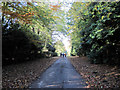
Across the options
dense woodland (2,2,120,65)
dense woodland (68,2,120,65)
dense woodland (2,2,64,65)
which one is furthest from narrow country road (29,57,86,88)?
dense woodland (68,2,120,65)

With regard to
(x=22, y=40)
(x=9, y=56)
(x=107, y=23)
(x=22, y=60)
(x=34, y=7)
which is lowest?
(x=22, y=60)

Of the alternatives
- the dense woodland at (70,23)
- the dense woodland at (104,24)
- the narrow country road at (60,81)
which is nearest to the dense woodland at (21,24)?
the dense woodland at (70,23)

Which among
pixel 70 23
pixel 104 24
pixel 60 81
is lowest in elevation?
pixel 60 81

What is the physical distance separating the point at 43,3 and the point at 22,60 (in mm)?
10257

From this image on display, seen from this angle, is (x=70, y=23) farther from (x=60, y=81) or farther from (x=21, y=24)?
(x=60, y=81)

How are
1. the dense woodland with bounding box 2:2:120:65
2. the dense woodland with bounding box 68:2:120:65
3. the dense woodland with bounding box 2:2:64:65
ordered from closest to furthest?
the dense woodland with bounding box 2:2:64:65, the dense woodland with bounding box 2:2:120:65, the dense woodland with bounding box 68:2:120:65

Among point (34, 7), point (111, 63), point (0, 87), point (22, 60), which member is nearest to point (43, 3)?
point (34, 7)

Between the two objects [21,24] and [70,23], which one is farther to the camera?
[70,23]

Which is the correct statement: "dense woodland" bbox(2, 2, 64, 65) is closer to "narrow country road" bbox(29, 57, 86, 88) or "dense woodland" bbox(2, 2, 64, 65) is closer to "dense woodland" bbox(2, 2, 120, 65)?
"dense woodland" bbox(2, 2, 120, 65)

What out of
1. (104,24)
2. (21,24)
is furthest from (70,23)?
(21,24)

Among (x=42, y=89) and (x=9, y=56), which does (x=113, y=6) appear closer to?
(x=42, y=89)

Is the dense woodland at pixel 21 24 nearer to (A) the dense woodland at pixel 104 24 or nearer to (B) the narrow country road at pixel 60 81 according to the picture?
(A) the dense woodland at pixel 104 24

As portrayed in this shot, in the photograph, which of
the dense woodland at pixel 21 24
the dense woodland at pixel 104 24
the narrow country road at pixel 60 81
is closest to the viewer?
the narrow country road at pixel 60 81

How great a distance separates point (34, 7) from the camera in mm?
5152
